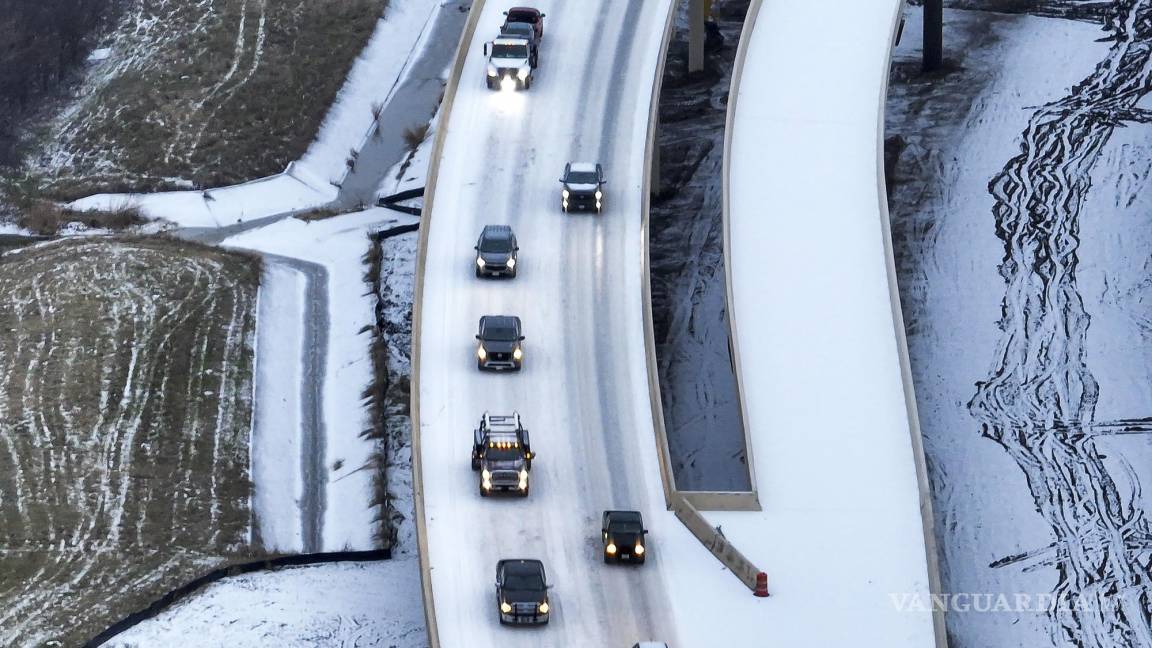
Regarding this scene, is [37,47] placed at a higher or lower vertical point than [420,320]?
higher

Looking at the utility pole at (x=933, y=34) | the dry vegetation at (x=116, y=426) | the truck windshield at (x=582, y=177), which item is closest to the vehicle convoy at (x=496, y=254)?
the truck windshield at (x=582, y=177)

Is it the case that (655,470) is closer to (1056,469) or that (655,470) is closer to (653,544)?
(653,544)

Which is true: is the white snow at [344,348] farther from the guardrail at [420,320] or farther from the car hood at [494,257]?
the car hood at [494,257]

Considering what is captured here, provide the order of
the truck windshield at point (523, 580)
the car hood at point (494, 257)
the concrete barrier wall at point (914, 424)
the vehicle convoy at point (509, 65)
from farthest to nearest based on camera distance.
Answer: 1. the vehicle convoy at point (509, 65)
2. the car hood at point (494, 257)
3. the concrete barrier wall at point (914, 424)
4. the truck windshield at point (523, 580)

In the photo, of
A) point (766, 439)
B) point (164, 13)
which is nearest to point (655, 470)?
point (766, 439)

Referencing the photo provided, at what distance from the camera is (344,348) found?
255 ft

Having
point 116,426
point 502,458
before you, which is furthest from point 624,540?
point 116,426

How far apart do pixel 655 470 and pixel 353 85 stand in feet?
143

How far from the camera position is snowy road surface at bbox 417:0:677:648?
55.8 m

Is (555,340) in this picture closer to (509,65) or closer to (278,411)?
(278,411)

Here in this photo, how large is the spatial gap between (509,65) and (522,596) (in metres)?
32.7

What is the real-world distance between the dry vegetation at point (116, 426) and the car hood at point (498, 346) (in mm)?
10177

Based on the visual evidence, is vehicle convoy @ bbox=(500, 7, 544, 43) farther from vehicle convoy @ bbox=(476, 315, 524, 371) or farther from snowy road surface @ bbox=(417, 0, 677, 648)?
vehicle convoy @ bbox=(476, 315, 524, 371)

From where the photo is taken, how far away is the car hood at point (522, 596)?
53.7 m
